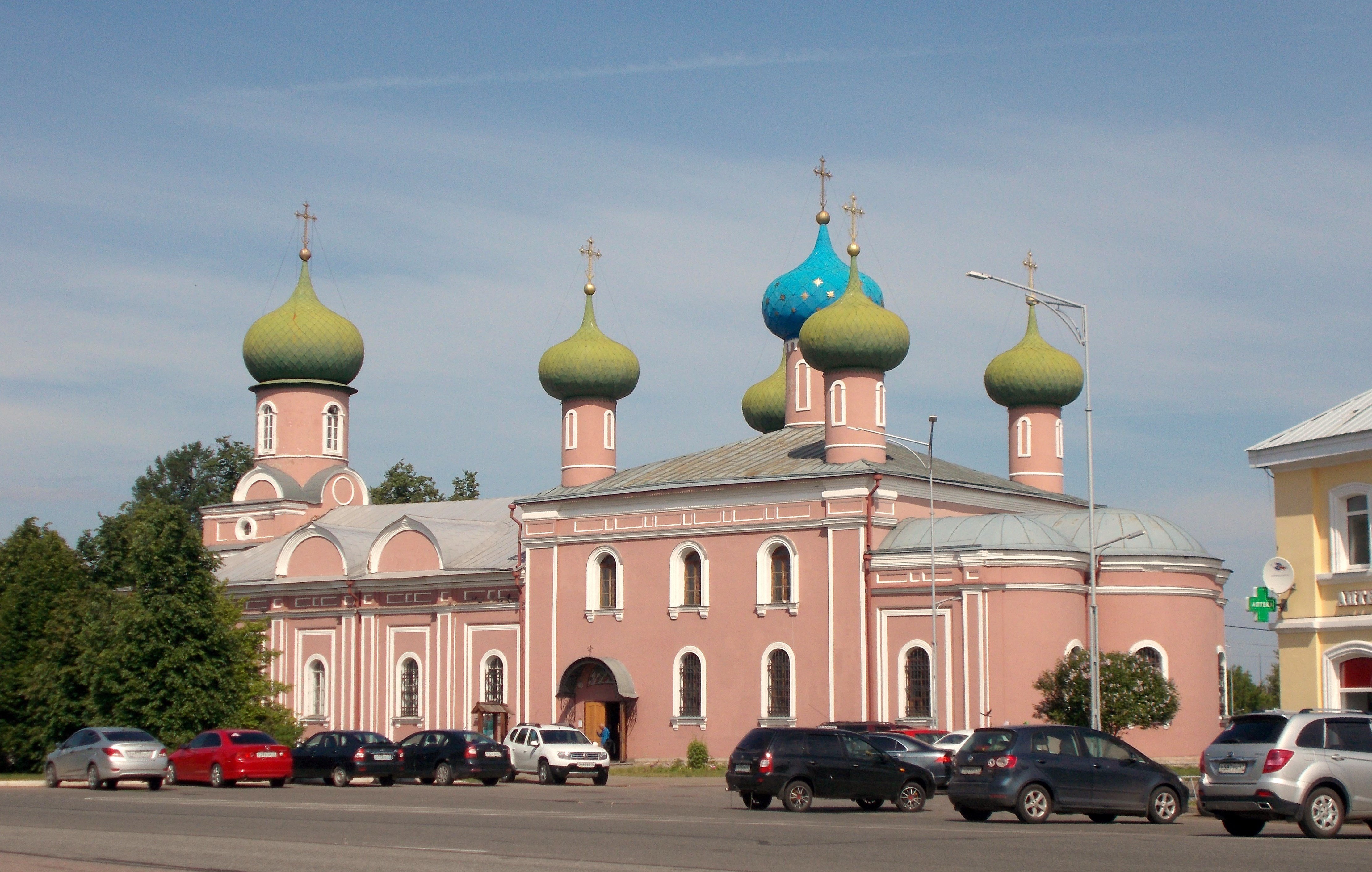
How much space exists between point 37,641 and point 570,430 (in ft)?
47.8

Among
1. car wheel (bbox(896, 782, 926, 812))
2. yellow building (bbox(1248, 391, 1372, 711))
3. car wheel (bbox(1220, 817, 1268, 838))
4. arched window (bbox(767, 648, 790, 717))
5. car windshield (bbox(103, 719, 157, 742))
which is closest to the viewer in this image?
car wheel (bbox(1220, 817, 1268, 838))

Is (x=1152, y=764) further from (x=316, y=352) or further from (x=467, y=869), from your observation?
(x=316, y=352)

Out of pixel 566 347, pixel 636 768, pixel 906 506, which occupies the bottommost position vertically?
pixel 636 768

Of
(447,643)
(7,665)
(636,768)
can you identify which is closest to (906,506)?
(636,768)

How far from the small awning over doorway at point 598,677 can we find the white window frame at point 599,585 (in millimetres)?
1136

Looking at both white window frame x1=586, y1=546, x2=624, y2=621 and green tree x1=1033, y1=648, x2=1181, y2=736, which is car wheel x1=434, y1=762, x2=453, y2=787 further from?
green tree x1=1033, y1=648, x2=1181, y2=736

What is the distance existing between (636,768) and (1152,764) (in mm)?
20461

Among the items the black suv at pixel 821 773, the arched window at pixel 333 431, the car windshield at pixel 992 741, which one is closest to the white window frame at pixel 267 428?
the arched window at pixel 333 431

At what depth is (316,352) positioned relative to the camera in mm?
53812

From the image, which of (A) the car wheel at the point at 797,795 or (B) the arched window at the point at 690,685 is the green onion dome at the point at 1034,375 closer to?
(B) the arched window at the point at 690,685

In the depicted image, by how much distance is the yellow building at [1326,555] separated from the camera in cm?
2611

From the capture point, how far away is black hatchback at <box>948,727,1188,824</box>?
67.3 ft

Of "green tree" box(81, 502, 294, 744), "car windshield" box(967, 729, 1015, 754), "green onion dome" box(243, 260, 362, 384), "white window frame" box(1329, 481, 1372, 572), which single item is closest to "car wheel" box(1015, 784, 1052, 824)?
"car windshield" box(967, 729, 1015, 754)

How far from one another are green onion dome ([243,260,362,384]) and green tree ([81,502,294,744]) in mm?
13635
